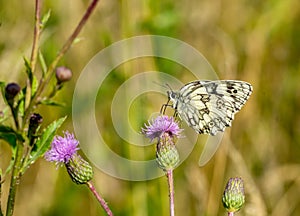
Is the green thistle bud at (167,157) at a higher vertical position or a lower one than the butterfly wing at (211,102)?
lower

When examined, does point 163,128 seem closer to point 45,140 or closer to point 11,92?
point 45,140

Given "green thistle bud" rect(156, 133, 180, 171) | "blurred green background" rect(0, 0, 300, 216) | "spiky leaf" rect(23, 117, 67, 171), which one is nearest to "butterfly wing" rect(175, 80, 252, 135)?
"green thistle bud" rect(156, 133, 180, 171)

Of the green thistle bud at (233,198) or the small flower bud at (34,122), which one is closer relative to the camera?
the small flower bud at (34,122)

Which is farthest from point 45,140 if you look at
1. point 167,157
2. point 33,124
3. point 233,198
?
point 233,198

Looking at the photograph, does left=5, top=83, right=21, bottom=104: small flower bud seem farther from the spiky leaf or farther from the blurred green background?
the blurred green background

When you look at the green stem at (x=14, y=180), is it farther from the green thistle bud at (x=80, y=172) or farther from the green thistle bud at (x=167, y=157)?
the green thistle bud at (x=167, y=157)

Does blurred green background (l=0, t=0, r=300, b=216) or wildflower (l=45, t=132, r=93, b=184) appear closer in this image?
wildflower (l=45, t=132, r=93, b=184)

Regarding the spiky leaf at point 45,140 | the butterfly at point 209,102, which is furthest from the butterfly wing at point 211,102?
the spiky leaf at point 45,140
